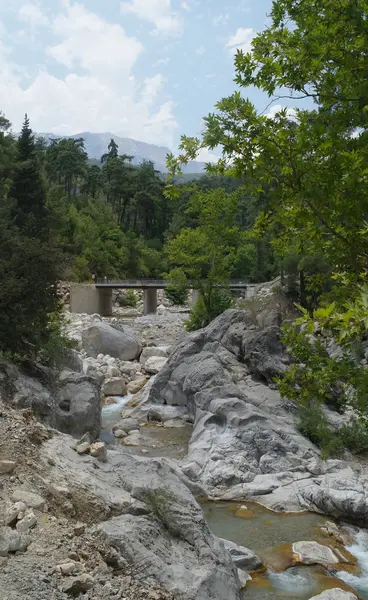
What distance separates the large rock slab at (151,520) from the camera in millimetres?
5750

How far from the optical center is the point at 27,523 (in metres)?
5.46

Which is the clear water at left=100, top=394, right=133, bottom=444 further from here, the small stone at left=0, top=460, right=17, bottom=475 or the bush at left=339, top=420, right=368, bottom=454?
the small stone at left=0, top=460, right=17, bottom=475

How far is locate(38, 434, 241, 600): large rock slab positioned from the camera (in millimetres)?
5750

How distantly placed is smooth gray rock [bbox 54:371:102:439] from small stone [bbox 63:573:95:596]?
8.64 meters

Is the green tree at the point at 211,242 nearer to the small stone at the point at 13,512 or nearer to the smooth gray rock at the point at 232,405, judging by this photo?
the smooth gray rock at the point at 232,405

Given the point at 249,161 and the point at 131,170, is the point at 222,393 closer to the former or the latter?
the point at 249,161

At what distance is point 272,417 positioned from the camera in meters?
15.6

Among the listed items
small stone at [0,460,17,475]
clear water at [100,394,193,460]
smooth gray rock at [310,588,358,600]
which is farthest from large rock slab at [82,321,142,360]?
small stone at [0,460,17,475]

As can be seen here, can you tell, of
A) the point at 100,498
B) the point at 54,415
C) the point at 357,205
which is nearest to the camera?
the point at 357,205

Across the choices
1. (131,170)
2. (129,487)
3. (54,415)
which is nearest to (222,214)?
(54,415)

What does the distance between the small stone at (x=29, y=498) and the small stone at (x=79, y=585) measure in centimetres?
130

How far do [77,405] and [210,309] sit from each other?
658 inches

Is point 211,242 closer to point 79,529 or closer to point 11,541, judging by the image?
point 79,529

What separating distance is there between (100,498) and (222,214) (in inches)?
1047
